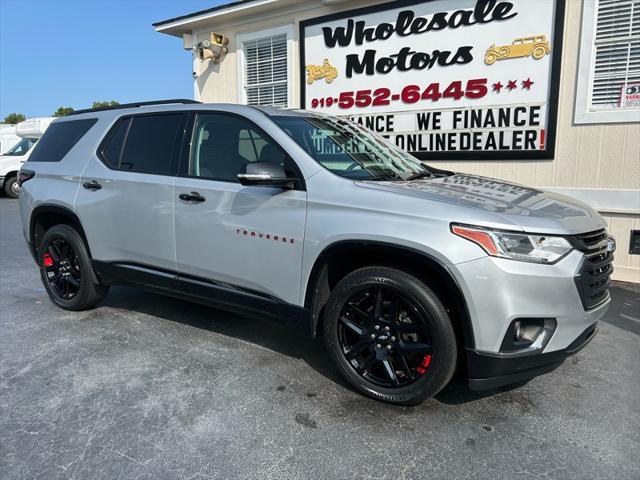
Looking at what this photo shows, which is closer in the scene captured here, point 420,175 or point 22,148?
point 420,175

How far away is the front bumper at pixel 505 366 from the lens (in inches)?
104

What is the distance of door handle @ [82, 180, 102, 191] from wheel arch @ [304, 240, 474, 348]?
2.28 metres

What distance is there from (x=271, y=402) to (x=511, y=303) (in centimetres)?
157

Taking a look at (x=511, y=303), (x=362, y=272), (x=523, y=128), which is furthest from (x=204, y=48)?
(x=511, y=303)

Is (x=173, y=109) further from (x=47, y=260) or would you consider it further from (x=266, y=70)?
(x=266, y=70)

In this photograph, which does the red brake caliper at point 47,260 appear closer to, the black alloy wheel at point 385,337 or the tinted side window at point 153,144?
the tinted side window at point 153,144

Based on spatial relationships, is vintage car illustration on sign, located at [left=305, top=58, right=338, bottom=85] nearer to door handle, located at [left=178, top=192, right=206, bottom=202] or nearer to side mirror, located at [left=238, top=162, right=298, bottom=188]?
door handle, located at [left=178, top=192, right=206, bottom=202]

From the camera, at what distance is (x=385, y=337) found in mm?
2994

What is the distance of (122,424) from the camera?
2.86 m

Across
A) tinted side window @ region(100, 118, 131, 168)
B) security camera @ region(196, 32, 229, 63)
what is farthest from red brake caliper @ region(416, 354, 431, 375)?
security camera @ region(196, 32, 229, 63)

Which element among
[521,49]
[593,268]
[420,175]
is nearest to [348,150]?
[420,175]

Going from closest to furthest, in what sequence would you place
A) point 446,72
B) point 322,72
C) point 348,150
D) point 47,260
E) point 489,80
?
point 348,150 → point 47,260 → point 489,80 → point 446,72 → point 322,72

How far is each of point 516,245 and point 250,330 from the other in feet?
8.29

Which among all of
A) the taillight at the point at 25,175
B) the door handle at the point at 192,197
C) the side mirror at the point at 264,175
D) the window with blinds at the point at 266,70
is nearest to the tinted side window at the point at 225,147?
the door handle at the point at 192,197
